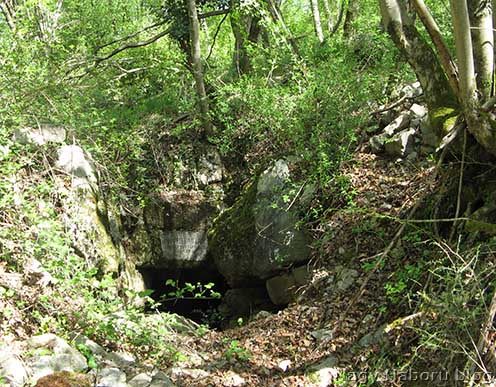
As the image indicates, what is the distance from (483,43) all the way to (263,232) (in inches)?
139

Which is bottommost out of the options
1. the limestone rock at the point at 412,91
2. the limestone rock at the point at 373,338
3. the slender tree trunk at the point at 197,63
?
the limestone rock at the point at 373,338

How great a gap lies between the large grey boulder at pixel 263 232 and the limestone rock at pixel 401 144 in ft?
3.98

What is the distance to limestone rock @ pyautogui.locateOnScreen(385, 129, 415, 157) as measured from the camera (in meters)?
5.93

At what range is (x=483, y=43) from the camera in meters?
4.27

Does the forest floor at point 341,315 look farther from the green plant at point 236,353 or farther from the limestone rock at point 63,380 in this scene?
the limestone rock at point 63,380

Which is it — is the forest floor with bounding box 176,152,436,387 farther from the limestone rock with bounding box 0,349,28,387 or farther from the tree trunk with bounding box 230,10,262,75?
the tree trunk with bounding box 230,10,262,75

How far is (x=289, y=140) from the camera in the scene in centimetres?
719

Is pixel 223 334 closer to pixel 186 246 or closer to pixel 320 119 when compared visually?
pixel 186 246

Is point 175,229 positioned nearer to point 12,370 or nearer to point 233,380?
point 233,380

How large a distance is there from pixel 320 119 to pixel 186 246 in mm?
3207

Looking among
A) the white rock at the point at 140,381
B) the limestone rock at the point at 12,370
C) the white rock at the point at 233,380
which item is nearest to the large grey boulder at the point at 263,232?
the white rock at the point at 233,380

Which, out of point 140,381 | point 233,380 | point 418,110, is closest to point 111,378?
point 140,381

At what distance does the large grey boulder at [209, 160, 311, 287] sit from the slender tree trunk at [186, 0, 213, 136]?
2.09 meters

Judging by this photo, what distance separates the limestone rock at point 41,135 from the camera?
5.71m
